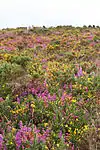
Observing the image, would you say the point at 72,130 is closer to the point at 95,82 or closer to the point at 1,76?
the point at 95,82

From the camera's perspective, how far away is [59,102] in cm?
609

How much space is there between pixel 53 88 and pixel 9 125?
2.01 m

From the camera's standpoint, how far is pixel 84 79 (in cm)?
770

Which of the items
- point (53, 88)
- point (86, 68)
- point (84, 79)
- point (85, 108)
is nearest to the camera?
point (85, 108)

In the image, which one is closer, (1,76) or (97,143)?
(97,143)

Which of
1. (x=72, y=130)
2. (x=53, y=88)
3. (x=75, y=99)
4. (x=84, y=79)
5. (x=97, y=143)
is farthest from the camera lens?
(x=84, y=79)

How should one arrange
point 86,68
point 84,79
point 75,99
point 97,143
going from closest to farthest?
point 97,143 < point 75,99 < point 84,79 < point 86,68

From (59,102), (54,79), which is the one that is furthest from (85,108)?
(54,79)

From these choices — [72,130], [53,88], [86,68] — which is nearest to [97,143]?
[72,130]

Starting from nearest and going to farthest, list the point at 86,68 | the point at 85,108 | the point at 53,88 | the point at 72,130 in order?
the point at 72,130 < the point at 85,108 < the point at 53,88 < the point at 86,68

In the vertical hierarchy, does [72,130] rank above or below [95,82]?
below

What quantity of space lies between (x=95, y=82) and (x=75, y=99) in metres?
1.03

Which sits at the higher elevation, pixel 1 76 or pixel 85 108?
pixel 1 76

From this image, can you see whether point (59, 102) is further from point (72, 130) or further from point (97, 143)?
point (97, 143)
